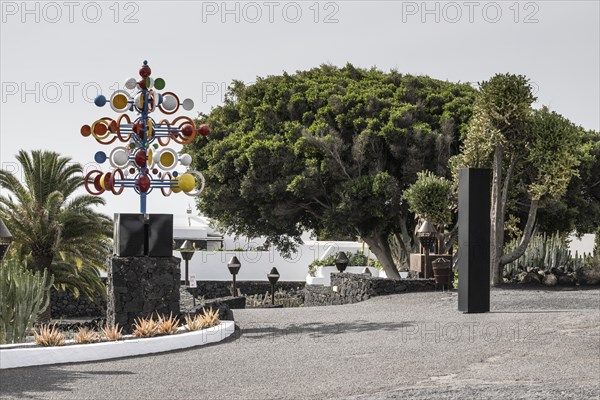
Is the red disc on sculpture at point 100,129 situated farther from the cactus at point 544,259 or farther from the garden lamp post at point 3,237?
the cactus at point 544,259

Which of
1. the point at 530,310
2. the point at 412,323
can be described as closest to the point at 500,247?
the point at 530,310

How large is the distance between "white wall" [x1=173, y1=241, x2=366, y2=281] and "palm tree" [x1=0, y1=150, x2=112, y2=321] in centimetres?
1366

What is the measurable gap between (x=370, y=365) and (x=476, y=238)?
21.9 ft

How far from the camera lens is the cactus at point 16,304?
45.8 feet

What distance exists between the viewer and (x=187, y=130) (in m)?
16.2

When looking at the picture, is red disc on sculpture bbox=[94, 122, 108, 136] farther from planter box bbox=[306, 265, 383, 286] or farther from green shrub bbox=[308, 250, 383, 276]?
green shrub bbox=[308, 250, 383, 276]

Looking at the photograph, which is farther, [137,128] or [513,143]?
[513,143]

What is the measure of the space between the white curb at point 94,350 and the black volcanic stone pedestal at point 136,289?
5.57 feet

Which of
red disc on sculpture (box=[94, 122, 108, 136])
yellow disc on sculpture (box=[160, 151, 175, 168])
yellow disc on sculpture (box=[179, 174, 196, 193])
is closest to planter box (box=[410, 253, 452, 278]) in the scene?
yellow disc on sculpture (box=[179, 174, 196, 193])

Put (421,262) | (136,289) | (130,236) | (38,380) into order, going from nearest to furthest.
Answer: (38,380) < (136,289) < (130,236) < (421,262)

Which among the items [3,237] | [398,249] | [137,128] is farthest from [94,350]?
[398,249]

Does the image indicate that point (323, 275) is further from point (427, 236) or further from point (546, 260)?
point (546, 260)

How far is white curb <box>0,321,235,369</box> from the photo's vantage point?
11977 mm

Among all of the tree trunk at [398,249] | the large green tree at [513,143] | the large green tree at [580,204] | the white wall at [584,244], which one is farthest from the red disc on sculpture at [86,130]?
the white wall at [584,244]
